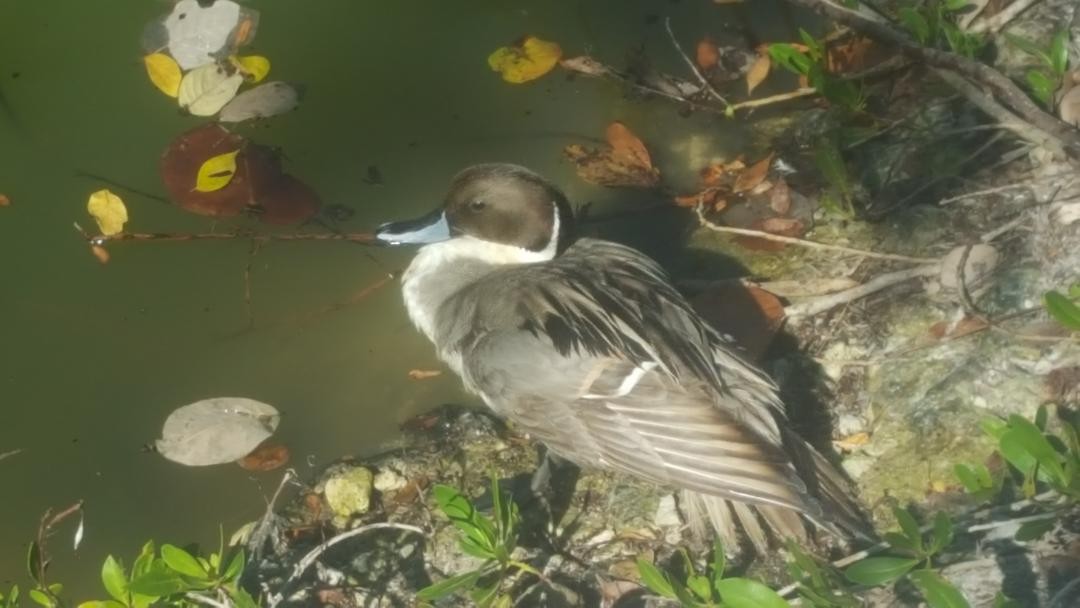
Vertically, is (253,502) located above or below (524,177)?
below

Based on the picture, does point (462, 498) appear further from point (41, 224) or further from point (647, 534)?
point (41, 224)

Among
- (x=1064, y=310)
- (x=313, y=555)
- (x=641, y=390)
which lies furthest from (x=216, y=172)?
(x=1064, y=310)

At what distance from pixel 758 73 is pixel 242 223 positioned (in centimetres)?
195

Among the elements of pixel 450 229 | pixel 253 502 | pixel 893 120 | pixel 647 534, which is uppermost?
pixel 893 120

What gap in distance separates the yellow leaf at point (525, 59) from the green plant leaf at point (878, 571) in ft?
7.75

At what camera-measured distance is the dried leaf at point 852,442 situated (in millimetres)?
3096

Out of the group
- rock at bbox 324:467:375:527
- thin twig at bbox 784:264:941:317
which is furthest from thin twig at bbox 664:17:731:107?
rock at bbox 324:467:375:527

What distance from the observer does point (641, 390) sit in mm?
2779

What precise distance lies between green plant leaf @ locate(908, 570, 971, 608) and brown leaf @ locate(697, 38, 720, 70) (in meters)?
2.41

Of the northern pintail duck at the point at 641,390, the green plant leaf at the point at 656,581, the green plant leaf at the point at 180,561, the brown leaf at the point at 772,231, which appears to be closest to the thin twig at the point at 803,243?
the brown leaf at the point at 772,231

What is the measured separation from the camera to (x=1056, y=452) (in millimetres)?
2412

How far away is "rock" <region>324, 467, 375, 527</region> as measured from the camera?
3.28m

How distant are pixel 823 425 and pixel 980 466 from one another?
0.60 metres

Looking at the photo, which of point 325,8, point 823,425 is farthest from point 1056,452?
point 325,8
